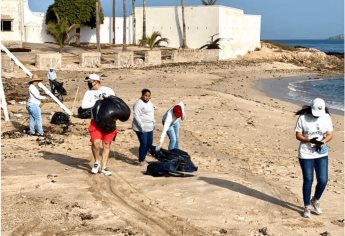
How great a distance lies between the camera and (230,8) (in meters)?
49.2

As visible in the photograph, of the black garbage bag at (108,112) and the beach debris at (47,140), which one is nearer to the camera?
the black garbage bag at (108,112)

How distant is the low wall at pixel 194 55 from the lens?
3856cm

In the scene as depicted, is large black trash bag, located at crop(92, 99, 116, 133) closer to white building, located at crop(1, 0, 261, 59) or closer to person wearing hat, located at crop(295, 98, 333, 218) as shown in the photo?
person wearing hat, located at crop(295, 98, 333, 218)

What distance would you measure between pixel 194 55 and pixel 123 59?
9.16 metres

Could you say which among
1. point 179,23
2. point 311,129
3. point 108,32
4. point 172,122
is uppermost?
point 179,23

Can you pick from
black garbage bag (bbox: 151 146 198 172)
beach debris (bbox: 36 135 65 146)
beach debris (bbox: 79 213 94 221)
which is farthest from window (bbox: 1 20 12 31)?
beach debris (bbox: 79 213 94 221)

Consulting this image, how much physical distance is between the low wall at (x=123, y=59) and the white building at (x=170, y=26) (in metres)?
12.7

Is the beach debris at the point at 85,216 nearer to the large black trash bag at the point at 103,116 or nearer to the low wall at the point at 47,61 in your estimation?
the large black trash bag at the point at 103,116

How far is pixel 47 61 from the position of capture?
2917 cm

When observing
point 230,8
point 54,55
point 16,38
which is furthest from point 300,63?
point 54,55

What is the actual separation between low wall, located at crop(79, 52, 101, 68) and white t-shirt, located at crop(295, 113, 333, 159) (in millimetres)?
25067

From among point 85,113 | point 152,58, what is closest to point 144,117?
point 85,113

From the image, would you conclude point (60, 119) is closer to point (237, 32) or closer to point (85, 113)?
point (85, 113)

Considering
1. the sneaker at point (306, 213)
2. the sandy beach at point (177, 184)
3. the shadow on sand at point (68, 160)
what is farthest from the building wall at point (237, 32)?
the sneaker at point (306, 213)
